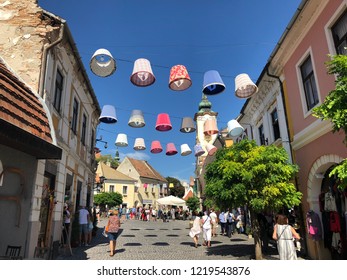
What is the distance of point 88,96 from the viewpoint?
50.6ft

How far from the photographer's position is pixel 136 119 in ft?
38.4

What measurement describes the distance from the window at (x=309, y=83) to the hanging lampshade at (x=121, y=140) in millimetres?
8317

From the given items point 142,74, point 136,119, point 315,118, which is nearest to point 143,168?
point 136,119

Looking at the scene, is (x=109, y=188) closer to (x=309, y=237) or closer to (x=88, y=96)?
(x=88, y=96)

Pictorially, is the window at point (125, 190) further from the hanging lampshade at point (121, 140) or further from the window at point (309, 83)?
the window at point (309, 83)

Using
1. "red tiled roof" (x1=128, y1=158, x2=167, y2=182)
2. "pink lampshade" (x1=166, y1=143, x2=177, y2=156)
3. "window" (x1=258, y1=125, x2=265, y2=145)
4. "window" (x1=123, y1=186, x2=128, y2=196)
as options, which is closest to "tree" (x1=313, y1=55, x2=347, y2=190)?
"pink lampshade" (x1=166, y1=143, x2=177, y2=156)

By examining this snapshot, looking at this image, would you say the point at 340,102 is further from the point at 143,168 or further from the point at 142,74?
the point at 143,168

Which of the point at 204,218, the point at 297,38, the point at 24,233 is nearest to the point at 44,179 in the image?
the point at 24,233

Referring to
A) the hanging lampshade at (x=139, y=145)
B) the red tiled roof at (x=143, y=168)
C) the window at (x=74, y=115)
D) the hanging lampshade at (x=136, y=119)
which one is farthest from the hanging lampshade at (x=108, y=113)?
the red tiled roof at (x=143, y=168)

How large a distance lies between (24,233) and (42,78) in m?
4.41

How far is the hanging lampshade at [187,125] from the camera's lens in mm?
12750

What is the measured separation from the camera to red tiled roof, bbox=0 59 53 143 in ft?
18.1

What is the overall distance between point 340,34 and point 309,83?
224 centimetres

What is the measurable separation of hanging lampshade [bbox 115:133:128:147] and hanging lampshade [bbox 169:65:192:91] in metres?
5.60
